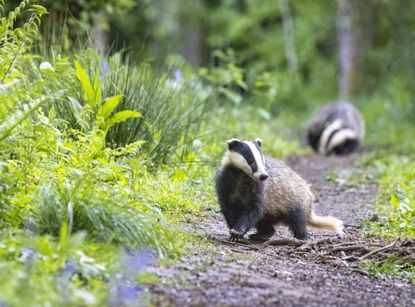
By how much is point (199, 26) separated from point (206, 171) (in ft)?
47.9

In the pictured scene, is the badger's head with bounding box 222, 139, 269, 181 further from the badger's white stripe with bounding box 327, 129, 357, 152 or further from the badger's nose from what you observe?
the badger's white stripe with bounding box 327, 129, 357, 152

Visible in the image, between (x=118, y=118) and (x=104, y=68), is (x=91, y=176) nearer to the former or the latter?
(x=118, y=118)

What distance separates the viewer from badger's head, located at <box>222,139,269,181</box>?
18.6 feet

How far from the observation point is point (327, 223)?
254 inches

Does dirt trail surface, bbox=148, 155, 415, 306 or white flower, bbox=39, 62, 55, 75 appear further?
white flower, bbox=39, 62, 55, 75

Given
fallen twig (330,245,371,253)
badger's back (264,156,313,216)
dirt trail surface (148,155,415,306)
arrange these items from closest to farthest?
dirt trail surface (148,155,415,306), fallen twig (330,245,371,253), badger's back (264,156,313,216)

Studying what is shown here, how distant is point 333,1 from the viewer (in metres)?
23.2

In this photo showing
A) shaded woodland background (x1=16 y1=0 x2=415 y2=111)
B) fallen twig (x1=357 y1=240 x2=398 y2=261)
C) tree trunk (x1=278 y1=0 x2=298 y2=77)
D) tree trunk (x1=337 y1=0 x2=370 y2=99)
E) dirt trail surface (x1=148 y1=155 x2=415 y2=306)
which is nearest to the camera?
dirt trail surface (x1=148 y1=155 x2=415 y2=306)

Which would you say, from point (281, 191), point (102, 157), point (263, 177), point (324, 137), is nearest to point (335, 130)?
point (324, 137)

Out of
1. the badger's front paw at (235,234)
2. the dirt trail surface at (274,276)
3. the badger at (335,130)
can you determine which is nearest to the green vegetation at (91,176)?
the dirt trail surface at (274,276)

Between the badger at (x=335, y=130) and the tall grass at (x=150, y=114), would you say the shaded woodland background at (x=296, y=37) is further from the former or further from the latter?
the tall grass at (x=150, y=114)

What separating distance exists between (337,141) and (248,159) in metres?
7.58

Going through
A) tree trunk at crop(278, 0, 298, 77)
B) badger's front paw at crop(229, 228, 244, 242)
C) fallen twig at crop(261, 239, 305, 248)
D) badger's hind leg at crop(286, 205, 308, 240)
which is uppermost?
tree trunk at crop(278, 0, 298, 77)

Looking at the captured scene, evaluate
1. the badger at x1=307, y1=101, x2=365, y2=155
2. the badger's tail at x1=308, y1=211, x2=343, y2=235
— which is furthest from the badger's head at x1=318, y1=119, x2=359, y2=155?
the badger's tail at x1=308, y1=211, x2=343, y2=235
